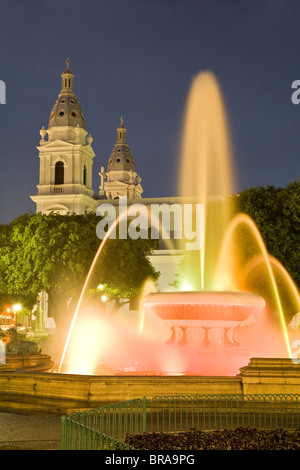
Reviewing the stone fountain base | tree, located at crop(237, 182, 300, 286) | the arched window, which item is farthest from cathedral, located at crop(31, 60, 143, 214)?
the stone fountain base

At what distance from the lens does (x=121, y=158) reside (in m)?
111

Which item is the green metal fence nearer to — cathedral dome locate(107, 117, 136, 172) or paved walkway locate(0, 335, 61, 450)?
paved walkway locate(0, 335, 61, 450)

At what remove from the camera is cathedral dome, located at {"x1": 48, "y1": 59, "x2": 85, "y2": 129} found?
245 feet

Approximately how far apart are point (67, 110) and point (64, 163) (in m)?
7.24

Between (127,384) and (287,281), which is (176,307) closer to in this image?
(127,384)

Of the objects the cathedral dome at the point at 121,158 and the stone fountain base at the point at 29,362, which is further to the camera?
the cathedral dome at the point at 121,158

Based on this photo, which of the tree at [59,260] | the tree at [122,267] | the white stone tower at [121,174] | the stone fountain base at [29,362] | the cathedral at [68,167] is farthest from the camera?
Answer: the white stone tower at [121,174]

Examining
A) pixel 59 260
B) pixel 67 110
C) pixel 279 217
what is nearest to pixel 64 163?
pixel 67 110

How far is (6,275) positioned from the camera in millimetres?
36469

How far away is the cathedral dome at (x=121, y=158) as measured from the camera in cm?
11050

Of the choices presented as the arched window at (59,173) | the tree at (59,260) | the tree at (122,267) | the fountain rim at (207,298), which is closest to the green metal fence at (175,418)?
the fountain rim at (207,298)

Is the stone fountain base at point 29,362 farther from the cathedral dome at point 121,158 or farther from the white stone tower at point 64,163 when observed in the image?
the cathedral dome at point 121,158

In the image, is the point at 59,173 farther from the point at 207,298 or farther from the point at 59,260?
the point at 207,298
